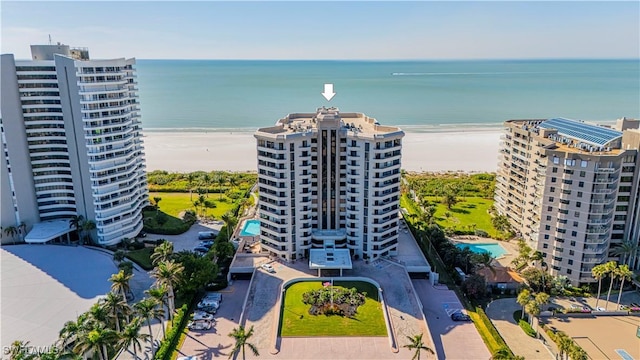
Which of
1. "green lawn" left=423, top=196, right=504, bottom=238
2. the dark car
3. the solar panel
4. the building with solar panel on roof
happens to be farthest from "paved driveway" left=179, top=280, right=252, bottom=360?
the solar panel

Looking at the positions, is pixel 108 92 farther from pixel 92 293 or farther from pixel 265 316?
pixel 265 316

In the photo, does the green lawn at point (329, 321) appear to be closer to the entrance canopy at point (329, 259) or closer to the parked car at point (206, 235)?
the entrance canopy at point (329, 259)

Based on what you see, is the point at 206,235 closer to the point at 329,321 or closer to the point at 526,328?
the point at 329,321

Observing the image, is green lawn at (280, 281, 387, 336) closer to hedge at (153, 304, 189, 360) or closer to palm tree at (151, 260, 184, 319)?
hedge at (153, 304, 189, 360)

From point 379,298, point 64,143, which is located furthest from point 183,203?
point 379,298

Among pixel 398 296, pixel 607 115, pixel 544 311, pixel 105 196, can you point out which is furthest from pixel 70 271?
pixel 607 115

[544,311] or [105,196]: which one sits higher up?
[105,196]
